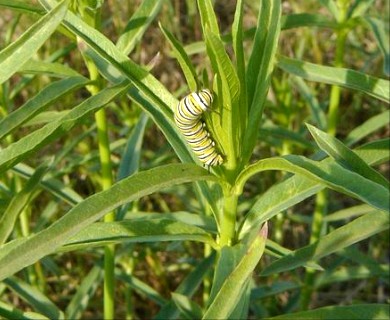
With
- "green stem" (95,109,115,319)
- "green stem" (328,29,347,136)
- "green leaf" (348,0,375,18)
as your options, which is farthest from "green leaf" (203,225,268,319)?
"green leaf" (348,0,375,18)

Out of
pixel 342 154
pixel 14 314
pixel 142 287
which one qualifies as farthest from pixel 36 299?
pixel 342 154

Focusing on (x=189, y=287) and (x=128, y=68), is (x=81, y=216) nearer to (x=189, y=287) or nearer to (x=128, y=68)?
(x=128, y=68)

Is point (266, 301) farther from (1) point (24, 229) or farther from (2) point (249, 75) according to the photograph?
(2) point (249, 75)

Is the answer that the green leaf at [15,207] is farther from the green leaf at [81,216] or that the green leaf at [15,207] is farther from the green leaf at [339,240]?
the green leaf at [339,240]

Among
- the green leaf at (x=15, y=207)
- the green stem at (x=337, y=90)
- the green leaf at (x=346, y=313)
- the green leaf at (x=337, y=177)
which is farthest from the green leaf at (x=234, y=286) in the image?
the green stem at (x=337, y=90)

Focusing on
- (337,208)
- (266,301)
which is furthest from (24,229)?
(337,208)
